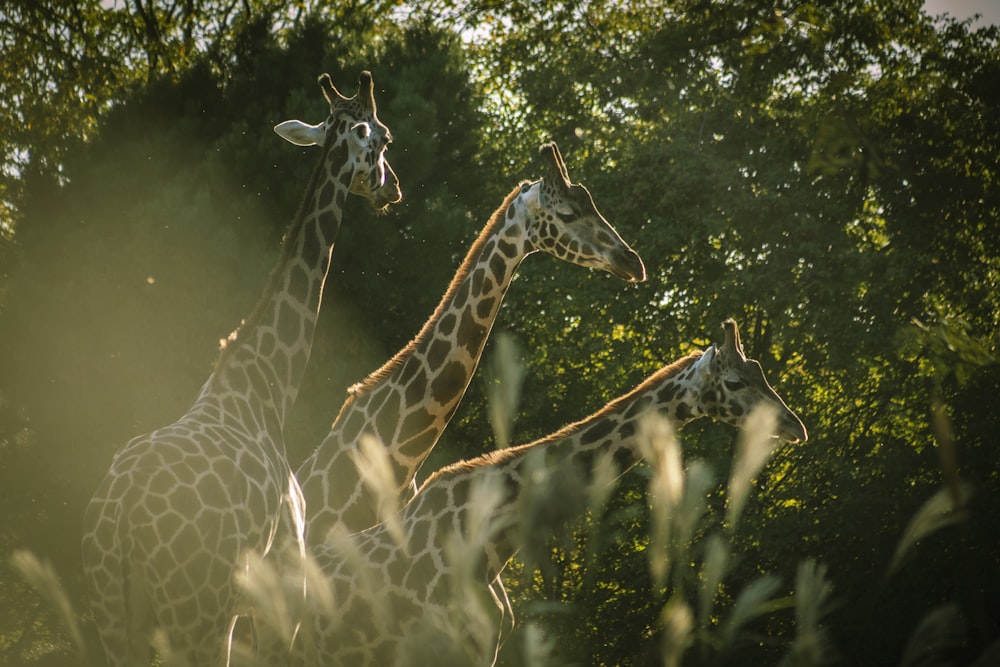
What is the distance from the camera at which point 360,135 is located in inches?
280

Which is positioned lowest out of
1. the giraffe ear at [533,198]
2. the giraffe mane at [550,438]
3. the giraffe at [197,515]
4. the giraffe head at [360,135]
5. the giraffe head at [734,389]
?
the giraffe head at [734,389]

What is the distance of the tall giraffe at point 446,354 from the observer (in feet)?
23.3

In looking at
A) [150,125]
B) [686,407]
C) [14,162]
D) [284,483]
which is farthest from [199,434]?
[14,162]

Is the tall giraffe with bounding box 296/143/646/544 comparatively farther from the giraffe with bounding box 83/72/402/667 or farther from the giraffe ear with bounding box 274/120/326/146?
the giraffe ear with bounding box 274/120/326/146

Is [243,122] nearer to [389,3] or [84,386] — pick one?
[84,386]

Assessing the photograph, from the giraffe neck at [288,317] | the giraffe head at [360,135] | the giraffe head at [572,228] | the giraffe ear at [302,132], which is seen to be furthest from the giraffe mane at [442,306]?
the giraffe ear at [302,132]

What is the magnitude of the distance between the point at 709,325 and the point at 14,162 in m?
→ 10.2

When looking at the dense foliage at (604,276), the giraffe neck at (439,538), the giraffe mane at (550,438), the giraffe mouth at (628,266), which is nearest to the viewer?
the giraffe neck at (439,538)

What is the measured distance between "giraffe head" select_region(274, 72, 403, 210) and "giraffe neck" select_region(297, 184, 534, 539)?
2.45 feet

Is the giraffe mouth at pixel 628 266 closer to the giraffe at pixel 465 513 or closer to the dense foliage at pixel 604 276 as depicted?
the giraffe at pixel 465 513

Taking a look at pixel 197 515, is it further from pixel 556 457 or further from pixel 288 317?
pixel 556 457

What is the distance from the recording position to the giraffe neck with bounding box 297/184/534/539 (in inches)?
283

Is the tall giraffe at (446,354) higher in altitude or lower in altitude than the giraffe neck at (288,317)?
lower

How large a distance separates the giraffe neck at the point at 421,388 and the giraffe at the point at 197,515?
0.92m
